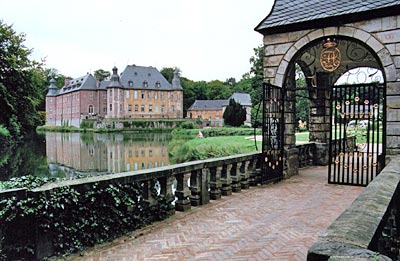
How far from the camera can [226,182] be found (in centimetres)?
652

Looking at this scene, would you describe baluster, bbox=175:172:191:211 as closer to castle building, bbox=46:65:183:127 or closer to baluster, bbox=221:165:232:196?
baluster, bbox=221:165:232:196

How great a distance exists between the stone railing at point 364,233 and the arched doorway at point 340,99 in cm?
453

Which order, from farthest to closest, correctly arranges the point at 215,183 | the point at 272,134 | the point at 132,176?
the point at 272,134
the point at 215,183
the point at 132,176

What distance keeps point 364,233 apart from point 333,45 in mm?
7011

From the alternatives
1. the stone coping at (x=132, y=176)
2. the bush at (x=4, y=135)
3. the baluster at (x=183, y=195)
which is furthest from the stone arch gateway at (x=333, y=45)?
the bush at (x=4, y=135)

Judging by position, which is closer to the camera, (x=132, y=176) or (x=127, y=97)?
(x=132, y=176)

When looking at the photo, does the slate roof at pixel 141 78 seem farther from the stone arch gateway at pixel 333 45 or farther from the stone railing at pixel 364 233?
the stone railing at pixel 364 233

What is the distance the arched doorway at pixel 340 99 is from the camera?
716 cm

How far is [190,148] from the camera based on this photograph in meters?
21.8

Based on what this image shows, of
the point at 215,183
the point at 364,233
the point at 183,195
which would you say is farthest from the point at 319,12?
the point at 364,233

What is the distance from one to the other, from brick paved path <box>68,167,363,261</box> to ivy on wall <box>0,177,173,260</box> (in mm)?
170

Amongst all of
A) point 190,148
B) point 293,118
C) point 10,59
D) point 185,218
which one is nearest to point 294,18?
point 293,118

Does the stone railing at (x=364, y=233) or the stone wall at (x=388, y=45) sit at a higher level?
the stone wall at (x=388, y=45)

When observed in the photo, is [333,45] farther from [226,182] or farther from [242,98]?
[242,98]
